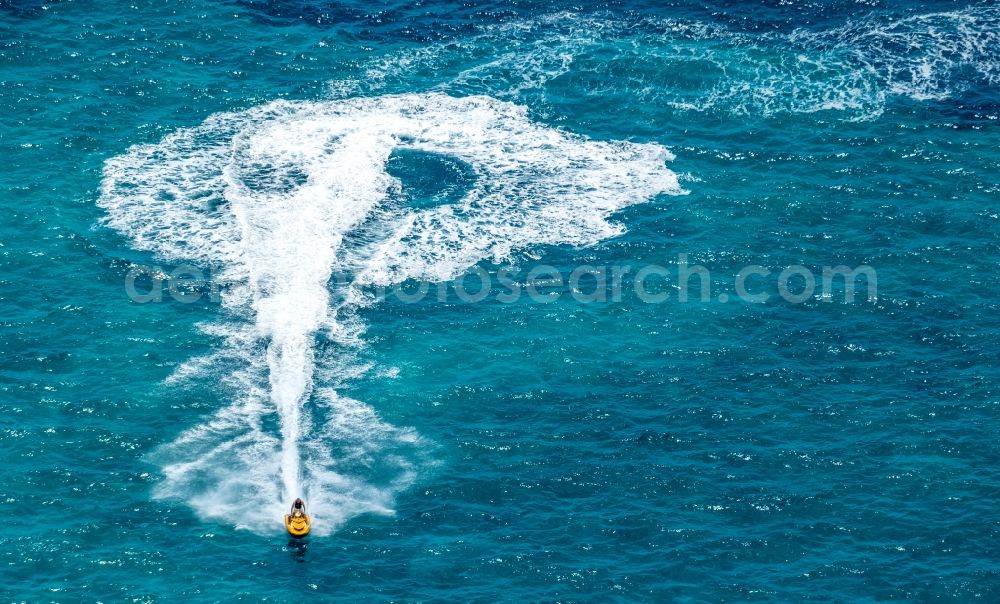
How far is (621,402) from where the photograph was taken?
113m

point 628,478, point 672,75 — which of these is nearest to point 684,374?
point 628,478

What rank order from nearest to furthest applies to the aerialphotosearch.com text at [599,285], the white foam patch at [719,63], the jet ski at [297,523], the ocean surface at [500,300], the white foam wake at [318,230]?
the jet ski at [297,523]
the ocean surface at [500,300]
the white foam wake at [318,230]
the aerialphotosearch.com text at [599,285]
the white foam patch at [719,63]

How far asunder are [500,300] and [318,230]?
19718 mm

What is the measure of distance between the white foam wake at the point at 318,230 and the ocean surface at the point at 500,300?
15.0 inches

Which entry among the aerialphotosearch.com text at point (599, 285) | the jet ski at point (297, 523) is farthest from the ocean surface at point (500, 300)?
the jet ski at point (297, 523)

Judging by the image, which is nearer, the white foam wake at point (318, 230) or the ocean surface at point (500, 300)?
the ocean surface at point (500, 300)

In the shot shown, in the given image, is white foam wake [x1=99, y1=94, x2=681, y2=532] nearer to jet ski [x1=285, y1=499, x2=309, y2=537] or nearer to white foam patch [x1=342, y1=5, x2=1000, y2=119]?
jet ski [x1=285, y1=499, x2=309, y2=537]

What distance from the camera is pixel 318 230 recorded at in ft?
425

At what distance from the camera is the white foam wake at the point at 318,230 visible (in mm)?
106250

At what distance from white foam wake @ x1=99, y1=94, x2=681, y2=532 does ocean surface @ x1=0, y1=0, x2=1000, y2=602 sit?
38cm

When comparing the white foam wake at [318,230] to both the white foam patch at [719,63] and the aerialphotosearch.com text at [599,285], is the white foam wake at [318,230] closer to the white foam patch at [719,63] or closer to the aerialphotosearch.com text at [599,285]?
the aerialphotosearch.com text at [599,285]

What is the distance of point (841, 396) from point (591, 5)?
6989cm

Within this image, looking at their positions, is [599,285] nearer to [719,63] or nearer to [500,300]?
[500,300]

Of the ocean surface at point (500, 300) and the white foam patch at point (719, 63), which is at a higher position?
the white foam patch at point (719, 63)
